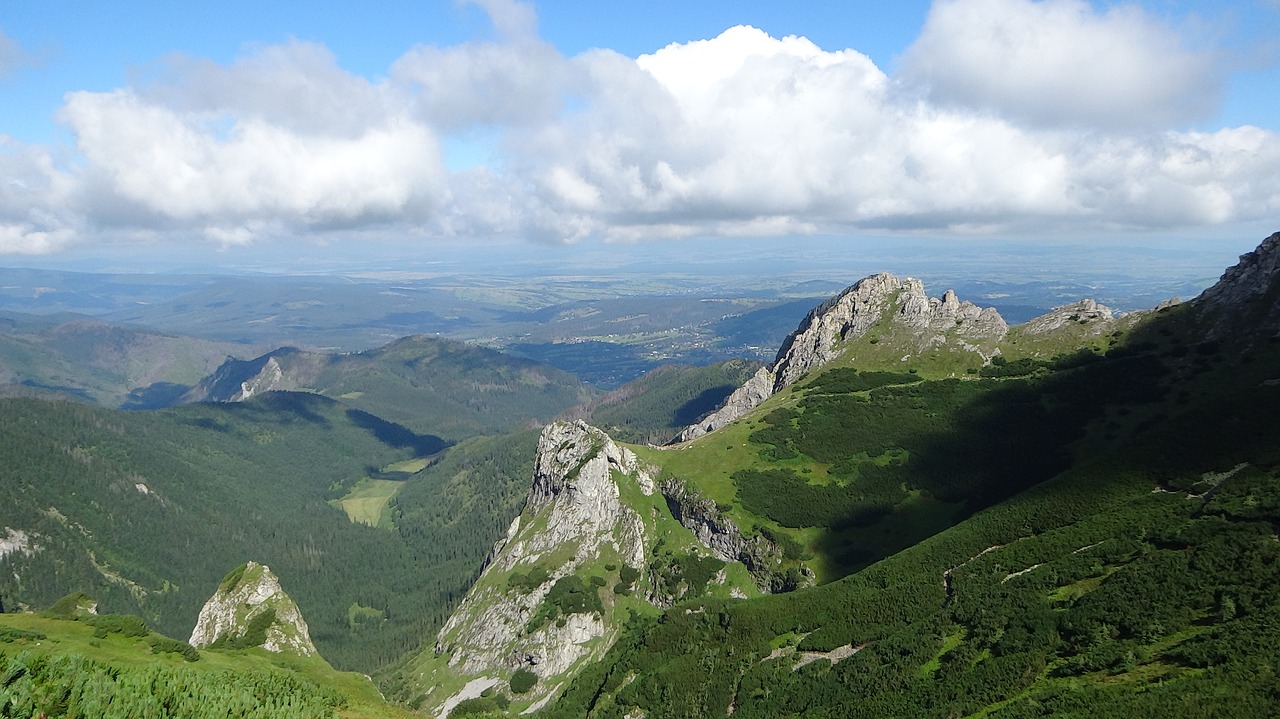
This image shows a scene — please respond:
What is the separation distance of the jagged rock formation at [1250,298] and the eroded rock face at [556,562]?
5589 inches

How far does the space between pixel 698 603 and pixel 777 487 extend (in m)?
47.1

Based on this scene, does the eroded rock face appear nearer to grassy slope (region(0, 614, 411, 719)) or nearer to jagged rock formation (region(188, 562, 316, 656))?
jagged rock formation (region(188, 562, 316, 656))

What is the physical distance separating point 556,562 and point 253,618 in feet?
229

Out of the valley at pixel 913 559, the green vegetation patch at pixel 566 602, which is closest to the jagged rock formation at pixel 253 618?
the valley at pixel 913 559

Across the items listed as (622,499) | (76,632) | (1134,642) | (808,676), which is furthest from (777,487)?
(76,632)

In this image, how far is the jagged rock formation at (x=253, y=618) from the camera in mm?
107125

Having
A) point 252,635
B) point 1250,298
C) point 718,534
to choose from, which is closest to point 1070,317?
point 1250,298

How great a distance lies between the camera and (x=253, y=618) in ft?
373

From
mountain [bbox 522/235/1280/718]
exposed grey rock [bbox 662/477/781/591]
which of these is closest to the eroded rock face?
exposed grey rock [bbox 662/477/781/591]

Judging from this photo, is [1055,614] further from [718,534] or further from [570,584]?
[570,584]

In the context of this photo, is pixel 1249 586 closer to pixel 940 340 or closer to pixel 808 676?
pixel 808 676

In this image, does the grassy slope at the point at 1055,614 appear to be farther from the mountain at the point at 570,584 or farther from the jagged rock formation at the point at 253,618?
the jagged rock formation at the point at 253,618

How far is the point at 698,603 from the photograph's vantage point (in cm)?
11169

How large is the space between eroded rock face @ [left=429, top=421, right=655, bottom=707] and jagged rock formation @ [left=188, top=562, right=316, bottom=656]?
47.1 metres
